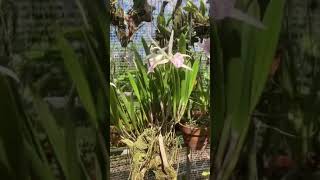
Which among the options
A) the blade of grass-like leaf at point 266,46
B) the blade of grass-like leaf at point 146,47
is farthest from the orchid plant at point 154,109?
the blade of grass-like leaf at point 266,46

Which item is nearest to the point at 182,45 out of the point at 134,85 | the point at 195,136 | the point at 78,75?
the point at 134,85

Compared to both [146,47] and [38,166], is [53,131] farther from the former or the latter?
[146,47]

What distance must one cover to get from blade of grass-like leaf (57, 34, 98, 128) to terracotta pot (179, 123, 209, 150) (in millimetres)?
880

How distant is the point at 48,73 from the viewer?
1080mm

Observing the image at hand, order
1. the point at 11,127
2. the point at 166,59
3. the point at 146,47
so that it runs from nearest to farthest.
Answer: the point at 11,127, the point at 166,59, the point at 146,47

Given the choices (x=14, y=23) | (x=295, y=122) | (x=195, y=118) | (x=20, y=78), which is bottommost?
(x=195, y=118)

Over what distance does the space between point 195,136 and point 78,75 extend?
0.94m

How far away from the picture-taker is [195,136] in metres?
1.94

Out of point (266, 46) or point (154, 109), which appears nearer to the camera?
point (266, 46)

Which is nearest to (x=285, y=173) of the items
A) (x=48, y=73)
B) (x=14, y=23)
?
(x=48, y=73)

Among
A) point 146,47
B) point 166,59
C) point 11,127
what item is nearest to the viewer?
point 11,127

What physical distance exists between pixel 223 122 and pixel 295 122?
0.18m

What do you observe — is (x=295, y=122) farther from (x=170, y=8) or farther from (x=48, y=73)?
(x=170, y=8)

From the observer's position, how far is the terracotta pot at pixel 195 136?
1.93m
